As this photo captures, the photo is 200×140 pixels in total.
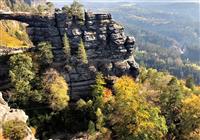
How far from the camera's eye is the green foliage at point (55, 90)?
114 m

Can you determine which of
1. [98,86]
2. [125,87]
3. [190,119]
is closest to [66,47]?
[98,86]

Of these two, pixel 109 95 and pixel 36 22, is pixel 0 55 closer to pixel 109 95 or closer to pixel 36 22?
pixel 36 22

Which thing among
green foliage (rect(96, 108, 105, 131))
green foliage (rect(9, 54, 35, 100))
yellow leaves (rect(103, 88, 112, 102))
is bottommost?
green foliage (rect(96, 108, 105, 131))

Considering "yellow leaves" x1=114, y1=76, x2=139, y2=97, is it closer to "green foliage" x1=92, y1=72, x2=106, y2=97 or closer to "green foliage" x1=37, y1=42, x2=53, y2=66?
"green foliage" x1=92, y1=72, x2=106, y2=97

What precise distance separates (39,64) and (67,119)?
17.6 metres

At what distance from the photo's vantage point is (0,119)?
6906 centimetres

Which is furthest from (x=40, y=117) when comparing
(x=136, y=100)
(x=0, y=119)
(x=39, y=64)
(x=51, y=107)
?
(x=0, y=119)

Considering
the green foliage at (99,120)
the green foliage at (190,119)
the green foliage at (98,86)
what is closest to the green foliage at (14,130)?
the green foliage at (99,120)

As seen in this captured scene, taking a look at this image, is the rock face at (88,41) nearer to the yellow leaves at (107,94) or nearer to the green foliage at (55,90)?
the green foliage at (55,90)

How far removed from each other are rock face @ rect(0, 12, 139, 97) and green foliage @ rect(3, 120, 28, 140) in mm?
51908

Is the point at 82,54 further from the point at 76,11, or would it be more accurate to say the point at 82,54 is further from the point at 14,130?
the point at 14,130

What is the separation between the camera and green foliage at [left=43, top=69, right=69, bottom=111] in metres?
114

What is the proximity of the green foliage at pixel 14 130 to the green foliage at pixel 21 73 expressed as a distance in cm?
3812

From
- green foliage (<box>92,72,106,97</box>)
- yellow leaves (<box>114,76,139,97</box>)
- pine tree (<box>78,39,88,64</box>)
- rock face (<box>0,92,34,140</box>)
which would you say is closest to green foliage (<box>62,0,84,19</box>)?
pine tree (<box>78,39,88,64</box>)
